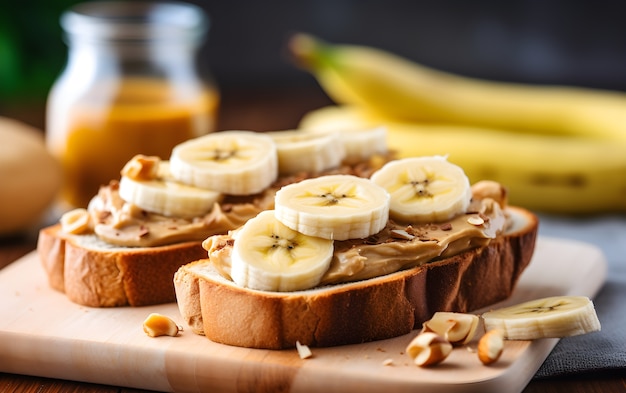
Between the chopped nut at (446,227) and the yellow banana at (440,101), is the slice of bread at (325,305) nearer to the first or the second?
the chopped nut at (446,227)

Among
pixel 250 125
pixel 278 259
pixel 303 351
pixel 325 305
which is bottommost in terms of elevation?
A: pixel 250 125

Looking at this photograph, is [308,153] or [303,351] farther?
[308,153]

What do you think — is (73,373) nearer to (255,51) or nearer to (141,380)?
(141,380)

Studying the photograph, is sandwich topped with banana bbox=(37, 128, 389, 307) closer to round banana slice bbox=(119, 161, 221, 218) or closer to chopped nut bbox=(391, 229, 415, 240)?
round banana slice bbox=(119, 161, 221, 218)

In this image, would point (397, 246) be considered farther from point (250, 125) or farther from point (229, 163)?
point (250, 125)

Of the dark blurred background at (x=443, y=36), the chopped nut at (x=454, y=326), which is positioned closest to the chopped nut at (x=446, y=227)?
the chopped nut at (x=454, y=326)

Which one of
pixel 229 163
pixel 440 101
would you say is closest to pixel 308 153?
pixel 229 163

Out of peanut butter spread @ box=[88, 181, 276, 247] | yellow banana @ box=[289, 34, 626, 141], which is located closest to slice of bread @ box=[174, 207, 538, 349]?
peanut butter spread @ box=[88, 181, 276, 247]
